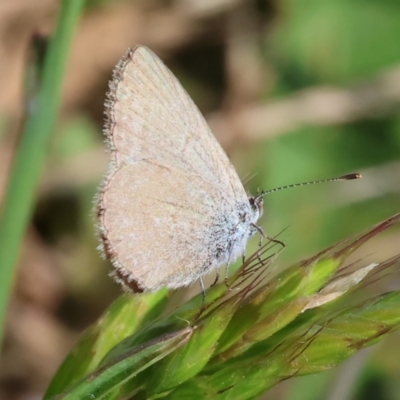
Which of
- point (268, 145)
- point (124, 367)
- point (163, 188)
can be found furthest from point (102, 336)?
→ point (268, 145)

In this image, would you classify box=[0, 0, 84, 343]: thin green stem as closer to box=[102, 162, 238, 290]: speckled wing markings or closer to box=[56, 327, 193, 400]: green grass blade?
box=[102, 162, 238, 290]: speckled wing markings

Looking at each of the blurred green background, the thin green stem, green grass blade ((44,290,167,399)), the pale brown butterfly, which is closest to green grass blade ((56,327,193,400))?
green grass blade ((44,290,167,399))

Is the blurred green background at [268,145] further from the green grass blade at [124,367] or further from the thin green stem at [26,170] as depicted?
the green grass blade at [124,367]

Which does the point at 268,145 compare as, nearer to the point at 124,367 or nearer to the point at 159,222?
the point at 159,222

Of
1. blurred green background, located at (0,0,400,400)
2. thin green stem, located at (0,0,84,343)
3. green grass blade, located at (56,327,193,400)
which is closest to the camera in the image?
green grass blade, located at (56,327,193,400)

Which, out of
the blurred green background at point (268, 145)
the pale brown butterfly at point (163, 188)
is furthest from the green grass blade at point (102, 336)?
the blurred green background at point (268, 145)

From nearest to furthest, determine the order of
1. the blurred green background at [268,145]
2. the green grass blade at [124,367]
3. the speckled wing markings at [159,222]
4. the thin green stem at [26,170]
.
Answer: the green grass blade at [124,367]
the thin green stem at [26,170]
the speckled wing markings at [159,222]
the blurred green background at [268,145]
